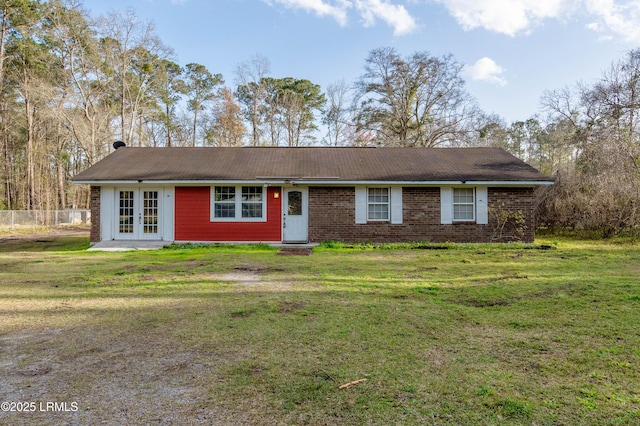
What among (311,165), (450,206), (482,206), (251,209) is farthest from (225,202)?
(482,206)

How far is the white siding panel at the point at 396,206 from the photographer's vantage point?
14.1 meters

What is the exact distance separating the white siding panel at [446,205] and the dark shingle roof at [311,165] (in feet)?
1.79

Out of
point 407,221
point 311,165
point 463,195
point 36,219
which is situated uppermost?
point 311,165

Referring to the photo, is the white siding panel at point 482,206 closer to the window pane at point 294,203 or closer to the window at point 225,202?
the window pane at point 294,203

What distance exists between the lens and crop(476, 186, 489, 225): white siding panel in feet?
46.1

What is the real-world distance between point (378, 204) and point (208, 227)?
6361 mm

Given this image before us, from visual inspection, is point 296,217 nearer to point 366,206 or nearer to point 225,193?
point 366,206

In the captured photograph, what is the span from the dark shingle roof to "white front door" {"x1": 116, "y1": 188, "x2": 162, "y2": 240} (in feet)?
2.31

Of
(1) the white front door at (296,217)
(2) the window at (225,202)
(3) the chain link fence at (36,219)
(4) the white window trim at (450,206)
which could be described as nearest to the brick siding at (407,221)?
(4) the white window trim at (450,206)

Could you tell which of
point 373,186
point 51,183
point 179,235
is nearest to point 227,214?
point 179,235

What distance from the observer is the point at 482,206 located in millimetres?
14078

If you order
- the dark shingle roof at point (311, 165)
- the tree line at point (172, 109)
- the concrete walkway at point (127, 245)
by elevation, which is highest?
the tree line at point (172, 109)

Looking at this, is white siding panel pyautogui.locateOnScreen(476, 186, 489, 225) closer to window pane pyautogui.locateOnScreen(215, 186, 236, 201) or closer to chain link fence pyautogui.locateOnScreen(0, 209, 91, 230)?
window pane pyautogui.locateOnScreen(215, 186, 236, 201)

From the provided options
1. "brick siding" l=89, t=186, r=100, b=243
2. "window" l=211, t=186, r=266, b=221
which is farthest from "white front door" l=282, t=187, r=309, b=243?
"brick siding" l=89, t=186, r=100, b=243
